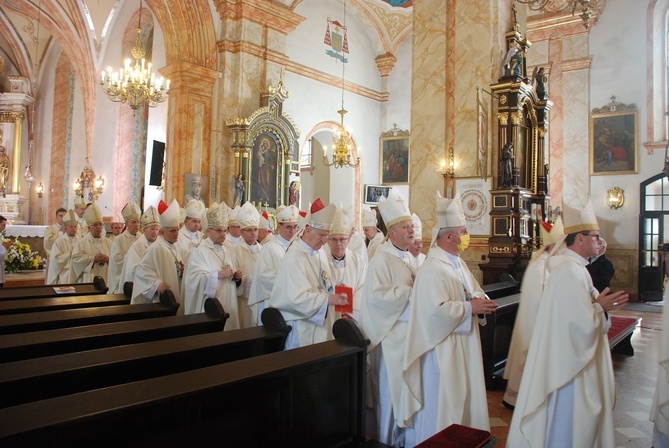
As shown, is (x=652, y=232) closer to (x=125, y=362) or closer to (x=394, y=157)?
(x=394, y=157)

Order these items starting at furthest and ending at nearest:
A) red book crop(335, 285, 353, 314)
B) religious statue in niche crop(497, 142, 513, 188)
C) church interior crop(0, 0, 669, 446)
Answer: church interior crop(0, 0, 669, 446) → religious statue in niche crop(497, 142, 513, 188) → red book crop(335, 285, 353, 314)

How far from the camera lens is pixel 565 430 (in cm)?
308

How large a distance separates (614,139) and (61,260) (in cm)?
1464

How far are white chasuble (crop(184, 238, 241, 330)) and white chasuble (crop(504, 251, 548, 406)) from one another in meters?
3.07

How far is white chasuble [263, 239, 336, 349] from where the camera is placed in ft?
13.9

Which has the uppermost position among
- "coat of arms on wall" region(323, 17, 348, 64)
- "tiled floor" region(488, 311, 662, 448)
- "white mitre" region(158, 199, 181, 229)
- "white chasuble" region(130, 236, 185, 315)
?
"coat of arms on wall" region(323, 17, 348, 64)

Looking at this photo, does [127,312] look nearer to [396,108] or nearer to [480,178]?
[480,178]

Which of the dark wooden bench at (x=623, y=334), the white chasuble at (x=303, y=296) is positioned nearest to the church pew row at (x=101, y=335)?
the white chasuble at (x=303, y=296)

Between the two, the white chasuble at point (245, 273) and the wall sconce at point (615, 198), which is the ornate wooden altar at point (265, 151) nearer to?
the white chasuble at point (245, 273)

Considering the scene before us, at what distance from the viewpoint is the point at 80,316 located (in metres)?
4.61

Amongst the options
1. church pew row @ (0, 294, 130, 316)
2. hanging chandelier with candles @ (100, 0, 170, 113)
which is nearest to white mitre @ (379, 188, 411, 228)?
church pew row @ (0, 294, 130, 316)

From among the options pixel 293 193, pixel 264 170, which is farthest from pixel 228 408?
pixel 293 193

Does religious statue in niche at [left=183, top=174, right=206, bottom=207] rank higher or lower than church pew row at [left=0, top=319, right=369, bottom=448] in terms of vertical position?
higher

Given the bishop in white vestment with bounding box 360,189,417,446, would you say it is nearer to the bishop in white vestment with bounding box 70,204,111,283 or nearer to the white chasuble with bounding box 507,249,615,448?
the white chasuble with bounding box 507,249,615,448
